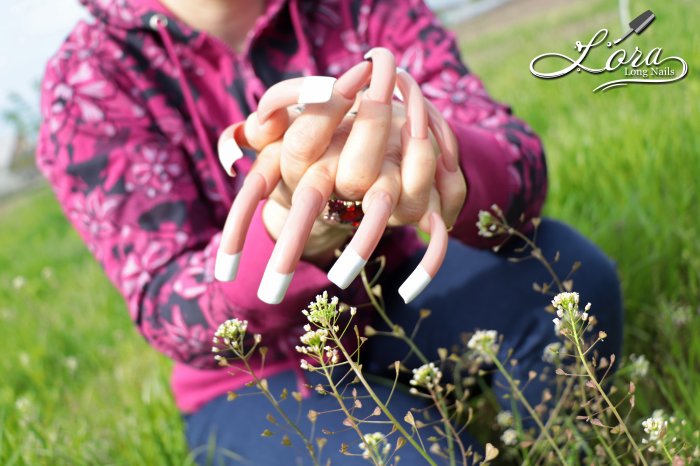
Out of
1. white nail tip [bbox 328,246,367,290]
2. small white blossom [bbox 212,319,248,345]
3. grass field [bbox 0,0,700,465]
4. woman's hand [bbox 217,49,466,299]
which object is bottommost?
grass field [bbox 0,0,700,465]

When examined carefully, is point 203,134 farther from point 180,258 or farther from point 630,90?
point 630,90

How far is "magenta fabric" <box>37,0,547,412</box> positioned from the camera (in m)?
1.31

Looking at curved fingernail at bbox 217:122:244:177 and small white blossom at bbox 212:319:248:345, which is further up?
curved fingernail at bbox 217:122:244:177

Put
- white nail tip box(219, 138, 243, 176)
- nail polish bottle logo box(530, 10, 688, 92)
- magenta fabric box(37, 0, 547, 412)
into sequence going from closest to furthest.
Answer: white nail tip box(219, 138, 243, 176)
nail polish bottle logo box(530, 10, 688, 92)
magenta fabric box(37, 0, 547, 412)

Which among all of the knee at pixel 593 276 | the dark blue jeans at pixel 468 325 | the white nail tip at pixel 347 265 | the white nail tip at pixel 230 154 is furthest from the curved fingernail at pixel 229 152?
the knee at pixel 593 276

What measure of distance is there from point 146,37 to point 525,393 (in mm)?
1052

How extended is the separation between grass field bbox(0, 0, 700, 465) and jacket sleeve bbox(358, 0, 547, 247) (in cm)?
42

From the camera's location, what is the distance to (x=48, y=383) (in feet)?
8.36

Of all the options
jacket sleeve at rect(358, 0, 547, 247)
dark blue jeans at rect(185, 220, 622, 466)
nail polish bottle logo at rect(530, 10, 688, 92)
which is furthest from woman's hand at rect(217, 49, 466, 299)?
dark blue jeans at rect(185, 220, 622, 466)

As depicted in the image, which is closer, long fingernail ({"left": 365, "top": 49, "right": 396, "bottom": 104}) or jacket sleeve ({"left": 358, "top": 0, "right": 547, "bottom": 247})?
long fingernail ({"left": 365, "top": 49, "right": 396, "bottom": 104})

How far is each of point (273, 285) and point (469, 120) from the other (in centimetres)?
78

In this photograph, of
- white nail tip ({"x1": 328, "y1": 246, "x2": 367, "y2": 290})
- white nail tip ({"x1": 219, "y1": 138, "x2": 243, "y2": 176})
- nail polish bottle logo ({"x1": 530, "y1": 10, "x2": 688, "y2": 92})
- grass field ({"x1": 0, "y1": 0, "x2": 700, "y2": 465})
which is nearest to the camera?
white nail tip ({"x1": 328, "y1": 246, "x2": 367, "y2": 290})

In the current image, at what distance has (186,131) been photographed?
1.59m

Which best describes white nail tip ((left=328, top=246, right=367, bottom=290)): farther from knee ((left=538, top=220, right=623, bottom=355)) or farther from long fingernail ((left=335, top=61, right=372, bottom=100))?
knee ((left=538, top=220, right=623, bottom=355))
